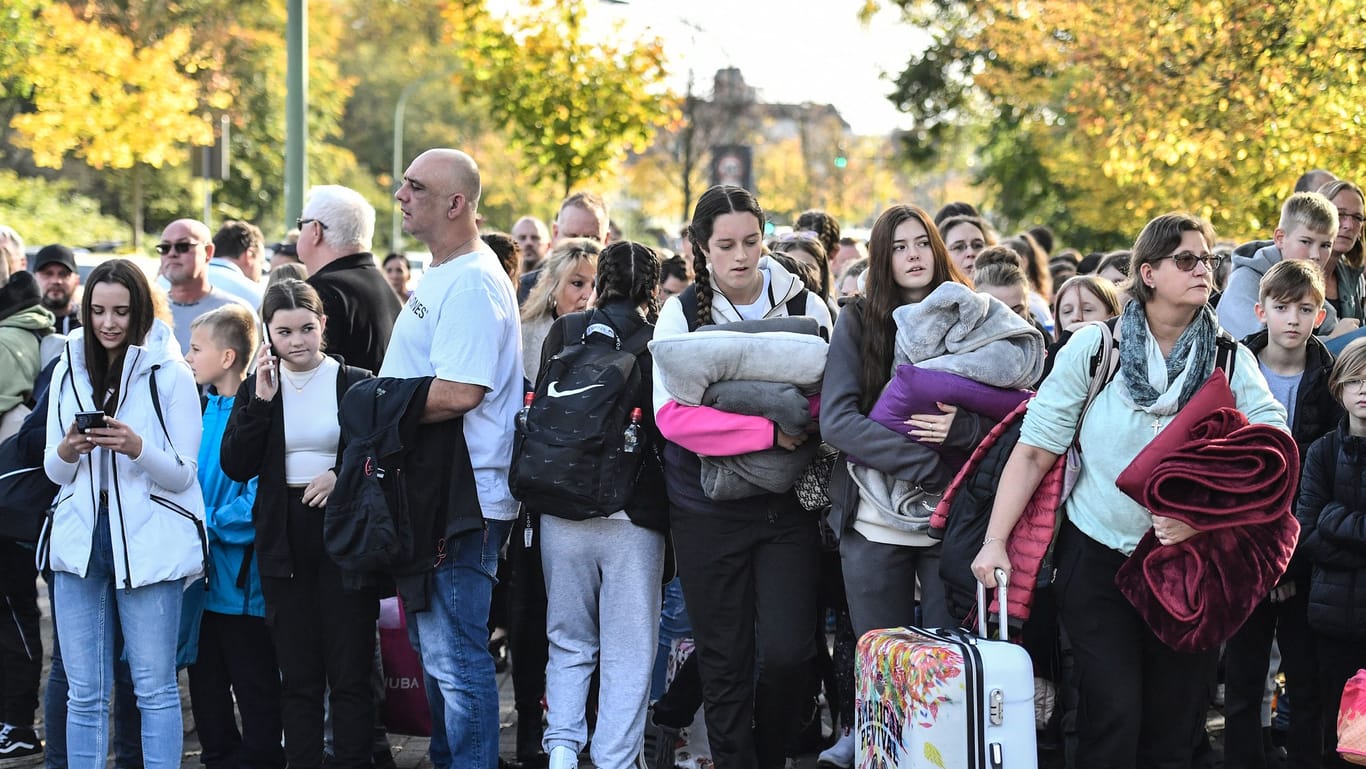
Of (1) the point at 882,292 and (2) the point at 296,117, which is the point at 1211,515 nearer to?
(1) the point at 882,292

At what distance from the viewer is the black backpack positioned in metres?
5.04

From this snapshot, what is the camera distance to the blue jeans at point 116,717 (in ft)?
18.7

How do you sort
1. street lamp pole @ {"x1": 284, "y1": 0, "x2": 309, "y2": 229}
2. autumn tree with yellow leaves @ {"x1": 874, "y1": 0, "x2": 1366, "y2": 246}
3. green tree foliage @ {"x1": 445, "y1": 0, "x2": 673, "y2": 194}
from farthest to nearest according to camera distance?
green tree foliage @ {"x1": 445, "y1": 0, "x2": 673, "y2": 194} < street lamp pole @ {"x1": 284, "y1": 0, "x2": 309, "y2": 229} < autumn tree with yellow leaves @ {"x1": 874, "y1": 0, "x2": 1366, "y2": 246}

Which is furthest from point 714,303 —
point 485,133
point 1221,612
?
point 485,133

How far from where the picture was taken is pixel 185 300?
7.46 meters

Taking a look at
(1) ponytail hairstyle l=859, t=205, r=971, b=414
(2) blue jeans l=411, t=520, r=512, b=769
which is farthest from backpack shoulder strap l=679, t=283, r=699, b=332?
(2) blue jeans l=411, t=520, r=512, b=769

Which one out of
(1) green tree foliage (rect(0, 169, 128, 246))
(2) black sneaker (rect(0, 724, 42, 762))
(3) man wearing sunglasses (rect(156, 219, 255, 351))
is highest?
(1) green tree foliage (rect(0, 169, 128, 246))

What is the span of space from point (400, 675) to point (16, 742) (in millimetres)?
1834

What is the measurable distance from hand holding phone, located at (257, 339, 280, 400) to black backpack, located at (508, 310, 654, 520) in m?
1.01

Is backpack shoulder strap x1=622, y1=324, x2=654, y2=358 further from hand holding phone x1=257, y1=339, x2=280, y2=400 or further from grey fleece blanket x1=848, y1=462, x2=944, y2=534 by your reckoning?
hand holding phone x1=257, y1=339, x2=280, y2=400

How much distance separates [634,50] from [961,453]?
11.7 meters

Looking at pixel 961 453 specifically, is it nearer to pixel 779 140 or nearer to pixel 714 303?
pixel 714 303

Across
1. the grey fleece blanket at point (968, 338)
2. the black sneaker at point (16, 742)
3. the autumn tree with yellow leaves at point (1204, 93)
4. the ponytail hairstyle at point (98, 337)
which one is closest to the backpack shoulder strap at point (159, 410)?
the ponytail hairstyle at point (98, 337)

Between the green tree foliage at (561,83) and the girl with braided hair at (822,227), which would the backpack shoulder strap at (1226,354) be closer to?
the girl with braided hair at (822,227)
